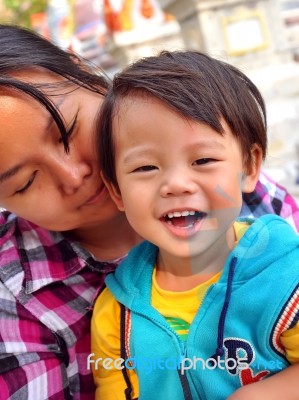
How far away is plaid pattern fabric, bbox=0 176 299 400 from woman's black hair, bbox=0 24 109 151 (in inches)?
9.7

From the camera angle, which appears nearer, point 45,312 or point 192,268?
point 192,268

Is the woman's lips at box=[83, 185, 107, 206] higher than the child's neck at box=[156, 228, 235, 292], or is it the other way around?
the woman's lips at box=[83, 185, 107, 206]

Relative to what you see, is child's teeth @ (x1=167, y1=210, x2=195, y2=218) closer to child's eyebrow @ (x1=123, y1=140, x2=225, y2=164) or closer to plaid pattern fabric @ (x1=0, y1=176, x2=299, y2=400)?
child's eyebrow @ (x1=123, y1=140, x2=225, y2=164)

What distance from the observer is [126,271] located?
3.36ft

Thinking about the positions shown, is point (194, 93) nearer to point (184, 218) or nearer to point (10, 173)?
point (184, 218)

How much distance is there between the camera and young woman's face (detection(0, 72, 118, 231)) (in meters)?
1.00

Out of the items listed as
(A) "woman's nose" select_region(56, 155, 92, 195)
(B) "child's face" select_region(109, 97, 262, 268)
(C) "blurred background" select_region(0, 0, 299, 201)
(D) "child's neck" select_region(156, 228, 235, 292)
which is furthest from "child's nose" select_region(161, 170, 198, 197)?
(C) "blurred background" select_region(0, 0, 299, 201)

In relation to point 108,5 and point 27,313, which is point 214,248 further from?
point 108,5

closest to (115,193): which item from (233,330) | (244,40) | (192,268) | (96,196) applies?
(96,196)

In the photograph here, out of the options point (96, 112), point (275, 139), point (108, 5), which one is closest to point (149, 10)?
point (108, 5)

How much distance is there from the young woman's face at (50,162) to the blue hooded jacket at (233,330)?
26 cm

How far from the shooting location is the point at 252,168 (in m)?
0.92

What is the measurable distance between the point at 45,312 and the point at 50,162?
0.95 ft

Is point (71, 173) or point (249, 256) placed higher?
point (71, 173)
